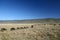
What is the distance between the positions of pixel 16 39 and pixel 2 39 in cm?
184

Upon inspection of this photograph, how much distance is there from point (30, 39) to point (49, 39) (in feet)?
8.50

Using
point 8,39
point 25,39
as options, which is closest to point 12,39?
point 8,39

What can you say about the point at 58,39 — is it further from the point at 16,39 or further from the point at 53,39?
the point at 16,39

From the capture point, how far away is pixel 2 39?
16.8m

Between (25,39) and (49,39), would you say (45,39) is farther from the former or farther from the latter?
(25,39)

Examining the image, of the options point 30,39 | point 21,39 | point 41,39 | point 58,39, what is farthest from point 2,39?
point 58,39

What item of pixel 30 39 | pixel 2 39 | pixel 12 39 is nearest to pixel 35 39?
pixel 30 39

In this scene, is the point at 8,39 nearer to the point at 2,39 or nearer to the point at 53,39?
the point at 2,39

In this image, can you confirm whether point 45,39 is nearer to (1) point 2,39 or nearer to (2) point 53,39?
(2) point 53,39

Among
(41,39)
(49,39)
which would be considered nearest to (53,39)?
(49,39)

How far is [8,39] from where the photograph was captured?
17.3m

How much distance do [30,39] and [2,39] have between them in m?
3.70

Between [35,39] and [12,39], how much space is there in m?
3.10

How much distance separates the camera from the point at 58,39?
57.6 ft
